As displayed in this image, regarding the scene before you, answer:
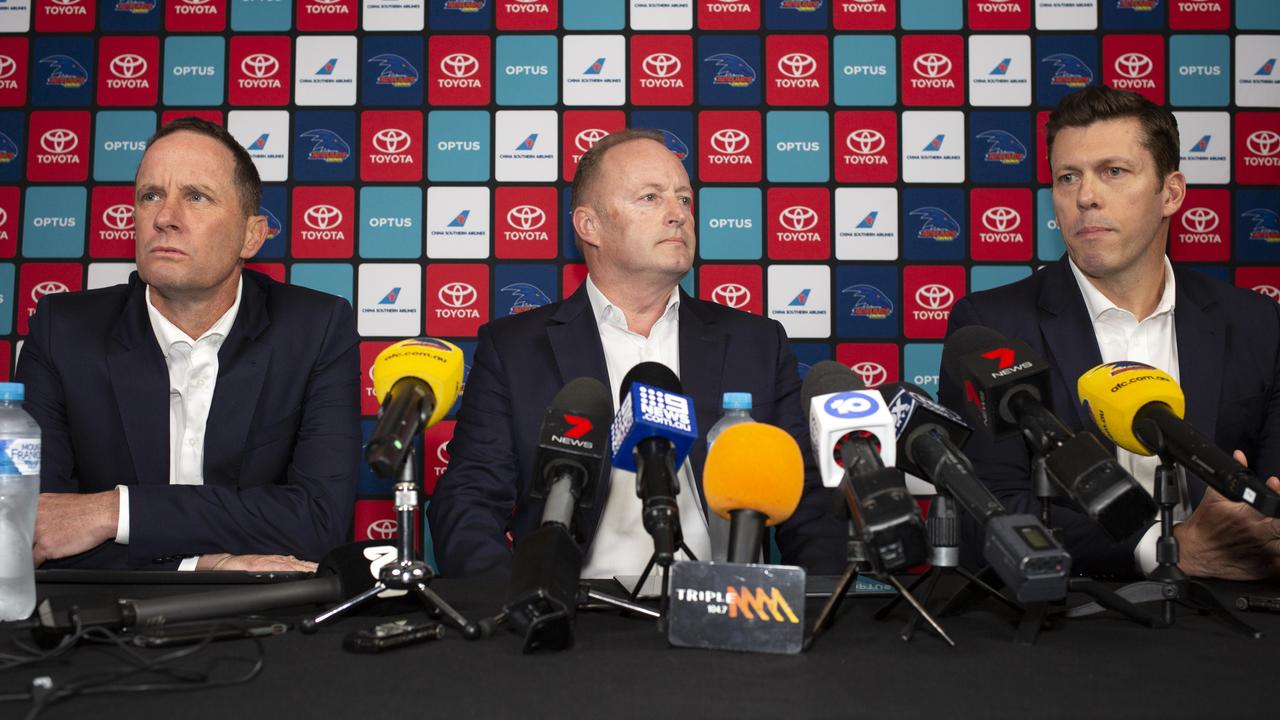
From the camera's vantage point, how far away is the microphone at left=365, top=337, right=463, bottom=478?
3.36ft

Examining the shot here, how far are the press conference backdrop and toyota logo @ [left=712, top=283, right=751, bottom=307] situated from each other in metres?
0.01

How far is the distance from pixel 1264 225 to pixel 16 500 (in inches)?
138

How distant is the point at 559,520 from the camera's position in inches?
41.1

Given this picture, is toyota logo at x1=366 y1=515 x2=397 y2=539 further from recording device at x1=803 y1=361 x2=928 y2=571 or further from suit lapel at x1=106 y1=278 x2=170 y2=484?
recording device at x1=803 y1=361 x2=928 y2=571

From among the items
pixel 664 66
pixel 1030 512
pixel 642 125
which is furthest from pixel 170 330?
pixel 1030 512

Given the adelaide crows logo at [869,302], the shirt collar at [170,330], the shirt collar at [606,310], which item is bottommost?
the shirt collar at [170,330]

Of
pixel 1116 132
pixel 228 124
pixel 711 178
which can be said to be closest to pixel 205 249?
pixel 228 124

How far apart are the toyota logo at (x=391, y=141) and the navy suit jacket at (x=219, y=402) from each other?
109cm

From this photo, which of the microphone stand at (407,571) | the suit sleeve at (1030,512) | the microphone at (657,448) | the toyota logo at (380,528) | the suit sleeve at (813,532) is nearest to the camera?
the microphone at (657,448)

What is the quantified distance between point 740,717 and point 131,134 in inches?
125

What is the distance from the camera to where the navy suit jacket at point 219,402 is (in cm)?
214

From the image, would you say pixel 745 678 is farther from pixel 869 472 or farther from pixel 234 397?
pixel 234 397

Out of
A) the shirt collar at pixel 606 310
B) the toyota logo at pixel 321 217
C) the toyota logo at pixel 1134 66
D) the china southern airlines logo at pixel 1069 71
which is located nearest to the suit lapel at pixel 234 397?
the shirt collar at pixel 606 310

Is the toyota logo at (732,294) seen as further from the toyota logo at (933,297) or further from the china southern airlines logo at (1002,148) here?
the china southern airlines logo at (1002,148)
